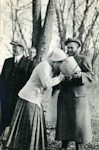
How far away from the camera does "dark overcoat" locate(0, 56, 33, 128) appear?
8.12 metres

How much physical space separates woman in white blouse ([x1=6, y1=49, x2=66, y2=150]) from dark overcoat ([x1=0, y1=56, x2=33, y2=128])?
1608 millimetres

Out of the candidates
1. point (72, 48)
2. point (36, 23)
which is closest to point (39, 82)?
point (72, 48)

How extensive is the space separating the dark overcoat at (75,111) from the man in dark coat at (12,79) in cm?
108

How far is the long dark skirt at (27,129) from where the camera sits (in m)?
6.52

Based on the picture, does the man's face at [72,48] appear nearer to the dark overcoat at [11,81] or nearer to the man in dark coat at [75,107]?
the man in dark coat at [75,107]

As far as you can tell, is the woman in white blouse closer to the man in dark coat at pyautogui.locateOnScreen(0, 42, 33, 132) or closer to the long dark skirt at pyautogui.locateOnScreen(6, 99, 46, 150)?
the long dark skirt at pyautogui.locateOnScreen(6, 99, 46, 150)

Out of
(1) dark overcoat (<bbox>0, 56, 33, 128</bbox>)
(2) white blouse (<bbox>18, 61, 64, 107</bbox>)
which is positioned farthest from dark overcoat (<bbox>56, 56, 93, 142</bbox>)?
(1) dark overcoat (<bbox>0, 56, 33, 128</bbox>)

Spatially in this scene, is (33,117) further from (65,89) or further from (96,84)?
(96,84)

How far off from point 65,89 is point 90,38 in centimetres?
1151

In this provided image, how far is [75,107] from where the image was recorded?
7.28 m

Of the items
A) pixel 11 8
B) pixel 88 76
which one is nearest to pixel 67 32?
pixel 11 8

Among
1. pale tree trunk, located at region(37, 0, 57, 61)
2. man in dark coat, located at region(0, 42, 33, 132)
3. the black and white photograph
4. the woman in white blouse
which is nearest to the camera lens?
the woman in white blouse

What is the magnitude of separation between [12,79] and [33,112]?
1944 mm

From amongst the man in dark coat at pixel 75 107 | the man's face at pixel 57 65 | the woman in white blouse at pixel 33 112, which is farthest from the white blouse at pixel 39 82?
the man in dark coat at pixel 75 107
